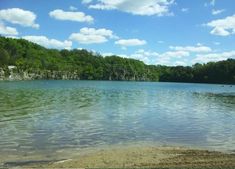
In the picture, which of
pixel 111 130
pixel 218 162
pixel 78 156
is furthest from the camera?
pixel 111 130

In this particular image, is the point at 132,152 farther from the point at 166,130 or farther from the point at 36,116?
the point at 36,116

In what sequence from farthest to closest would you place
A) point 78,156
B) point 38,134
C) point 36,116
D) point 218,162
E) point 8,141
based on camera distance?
point 36,116, point 38,134, point 8,141, point 78,156, point 218,162

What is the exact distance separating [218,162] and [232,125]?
59.6 feet

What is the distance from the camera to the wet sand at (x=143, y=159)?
1530 centimetres

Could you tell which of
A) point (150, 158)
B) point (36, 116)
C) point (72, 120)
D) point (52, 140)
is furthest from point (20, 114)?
point (150, 158)

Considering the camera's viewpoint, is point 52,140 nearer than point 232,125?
Yes

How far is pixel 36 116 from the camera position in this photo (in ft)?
115

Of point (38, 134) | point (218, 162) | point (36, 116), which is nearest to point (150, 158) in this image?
point (218, 162)

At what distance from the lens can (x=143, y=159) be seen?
17656mm

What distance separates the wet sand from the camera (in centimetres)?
1530

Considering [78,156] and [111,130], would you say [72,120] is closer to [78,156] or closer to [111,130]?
[111,130]

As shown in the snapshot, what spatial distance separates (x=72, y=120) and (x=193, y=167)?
1987 cm

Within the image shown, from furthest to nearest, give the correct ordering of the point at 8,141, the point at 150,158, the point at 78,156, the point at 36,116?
1. the point at 36,116
2. the point at 8,141
3. the point at 78,156
4. the point at 150,158

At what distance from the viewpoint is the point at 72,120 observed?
109 feet
